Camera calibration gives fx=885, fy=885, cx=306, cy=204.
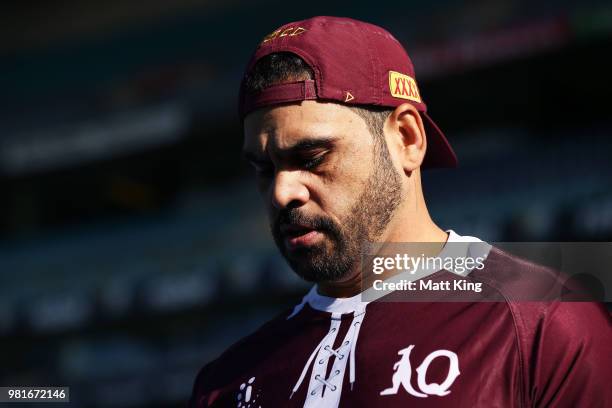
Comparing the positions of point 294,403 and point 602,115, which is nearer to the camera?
point 294,403

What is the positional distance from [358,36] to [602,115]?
31.9 ft

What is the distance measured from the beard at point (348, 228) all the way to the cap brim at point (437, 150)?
24 cm

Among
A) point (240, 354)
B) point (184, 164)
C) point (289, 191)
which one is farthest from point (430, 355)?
point (184, 164)

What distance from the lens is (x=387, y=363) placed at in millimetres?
1736

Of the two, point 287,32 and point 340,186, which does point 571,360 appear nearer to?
point 340,186

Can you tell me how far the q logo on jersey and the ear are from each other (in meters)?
0.41

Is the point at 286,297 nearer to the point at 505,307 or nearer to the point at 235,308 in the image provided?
the point at 235,308

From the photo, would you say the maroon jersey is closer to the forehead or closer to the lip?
the lip

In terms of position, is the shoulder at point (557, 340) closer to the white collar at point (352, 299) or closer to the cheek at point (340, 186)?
the white collar at point (352, 299)

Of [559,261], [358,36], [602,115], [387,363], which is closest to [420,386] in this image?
[387,363]

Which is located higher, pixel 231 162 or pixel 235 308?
pixel 231 162

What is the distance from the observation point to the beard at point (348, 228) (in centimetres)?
180

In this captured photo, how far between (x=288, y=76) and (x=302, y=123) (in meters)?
0.11

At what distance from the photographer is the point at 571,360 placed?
153cm
